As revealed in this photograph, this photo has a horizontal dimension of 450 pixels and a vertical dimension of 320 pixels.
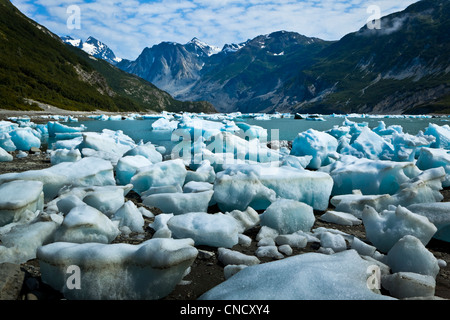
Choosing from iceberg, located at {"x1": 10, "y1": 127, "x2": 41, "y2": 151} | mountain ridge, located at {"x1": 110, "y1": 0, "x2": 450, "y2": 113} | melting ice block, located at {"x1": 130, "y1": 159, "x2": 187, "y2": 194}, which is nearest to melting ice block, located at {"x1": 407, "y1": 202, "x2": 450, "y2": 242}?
melting ice block, located at {"x1": 130, "y1": 159, "x2": 187, "y2": 194}

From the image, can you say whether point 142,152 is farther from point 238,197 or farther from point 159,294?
point 159,294

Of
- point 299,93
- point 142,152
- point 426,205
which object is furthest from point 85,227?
point 299,93

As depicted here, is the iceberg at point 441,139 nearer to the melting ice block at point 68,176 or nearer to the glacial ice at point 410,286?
the glacial ice at point 410,286

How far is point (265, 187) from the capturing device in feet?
14.9

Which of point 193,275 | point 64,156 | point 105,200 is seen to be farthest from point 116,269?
point 64,156

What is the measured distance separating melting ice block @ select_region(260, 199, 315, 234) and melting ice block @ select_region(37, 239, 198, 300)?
5.39ft

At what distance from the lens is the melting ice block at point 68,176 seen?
438 centimetres

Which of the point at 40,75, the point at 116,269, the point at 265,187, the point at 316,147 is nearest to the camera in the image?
the point at 116,269

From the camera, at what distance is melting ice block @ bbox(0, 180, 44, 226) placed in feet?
10.9

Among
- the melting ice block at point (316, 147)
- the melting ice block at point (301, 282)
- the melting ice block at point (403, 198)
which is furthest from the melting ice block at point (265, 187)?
the melting ice block at point (316, 147)

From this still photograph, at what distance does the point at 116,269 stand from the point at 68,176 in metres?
3.49

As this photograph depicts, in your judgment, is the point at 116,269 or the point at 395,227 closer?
the point at 116,269

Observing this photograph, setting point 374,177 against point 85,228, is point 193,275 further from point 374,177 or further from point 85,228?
point 374,177

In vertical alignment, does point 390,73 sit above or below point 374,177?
above
